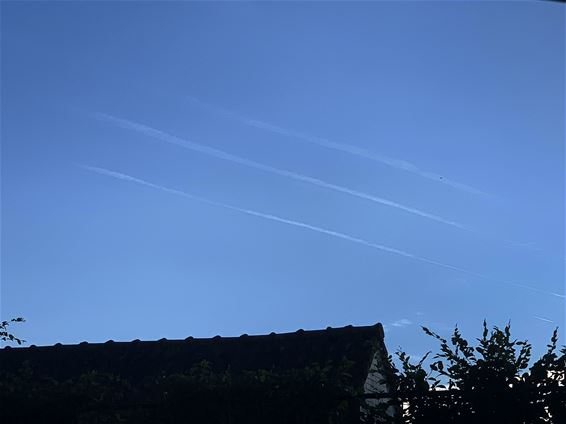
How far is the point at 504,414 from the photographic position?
7.65 m

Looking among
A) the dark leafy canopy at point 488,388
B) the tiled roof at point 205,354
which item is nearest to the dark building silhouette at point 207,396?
the dark leafy canopy at point 488,388

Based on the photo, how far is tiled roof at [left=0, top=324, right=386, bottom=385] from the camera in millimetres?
17344

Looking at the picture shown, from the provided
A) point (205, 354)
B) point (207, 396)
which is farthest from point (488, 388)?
point (205, 354)

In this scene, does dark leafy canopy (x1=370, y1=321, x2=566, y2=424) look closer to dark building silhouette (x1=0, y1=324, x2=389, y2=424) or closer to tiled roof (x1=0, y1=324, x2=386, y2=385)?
dark building silhouette (x1=0, y1=324, x2=389, y2=424)

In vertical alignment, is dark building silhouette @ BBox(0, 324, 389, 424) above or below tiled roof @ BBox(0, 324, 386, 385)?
below

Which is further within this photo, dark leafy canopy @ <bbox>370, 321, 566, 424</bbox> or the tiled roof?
the tiled roof

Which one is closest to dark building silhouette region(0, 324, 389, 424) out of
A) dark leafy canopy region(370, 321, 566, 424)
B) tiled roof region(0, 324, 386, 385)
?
dark leafy canopy region(370, 321, 566, 424)

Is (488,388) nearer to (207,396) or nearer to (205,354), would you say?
(207,396)

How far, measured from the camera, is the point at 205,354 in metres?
18.5

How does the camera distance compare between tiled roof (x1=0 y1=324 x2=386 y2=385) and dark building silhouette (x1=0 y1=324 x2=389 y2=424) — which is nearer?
dark building silhouette (x1=0 y1=324 x2=389 y2=424)

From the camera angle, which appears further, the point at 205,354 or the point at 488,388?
the point at 205,354

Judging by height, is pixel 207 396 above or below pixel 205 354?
below

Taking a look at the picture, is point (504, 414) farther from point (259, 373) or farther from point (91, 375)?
point (91, 375)

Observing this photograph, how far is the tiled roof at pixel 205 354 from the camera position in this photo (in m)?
17.3
